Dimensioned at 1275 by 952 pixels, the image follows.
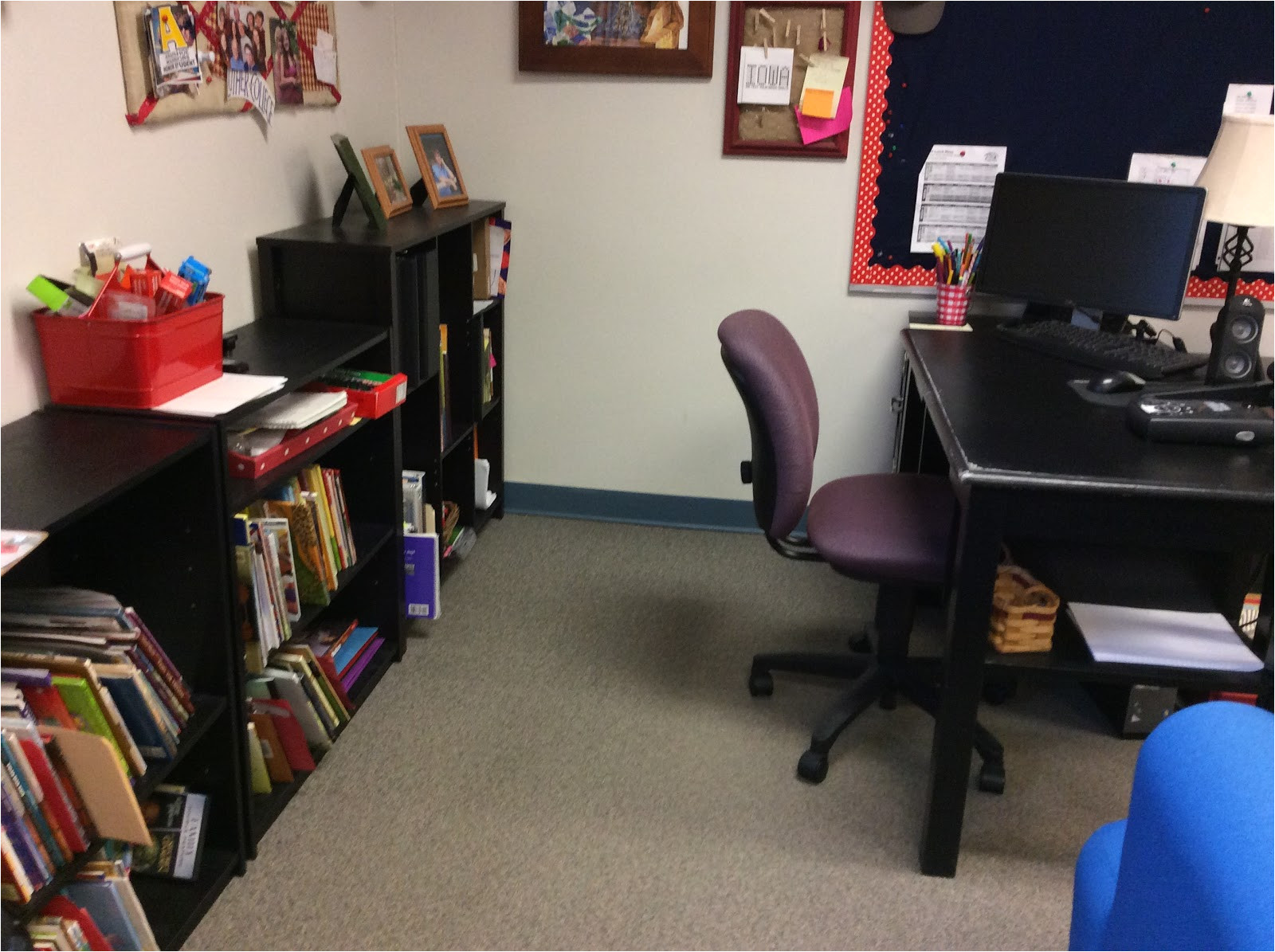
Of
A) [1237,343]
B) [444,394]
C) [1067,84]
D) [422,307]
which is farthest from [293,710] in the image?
[1067,84]

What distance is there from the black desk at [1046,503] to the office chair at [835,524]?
0.86ft

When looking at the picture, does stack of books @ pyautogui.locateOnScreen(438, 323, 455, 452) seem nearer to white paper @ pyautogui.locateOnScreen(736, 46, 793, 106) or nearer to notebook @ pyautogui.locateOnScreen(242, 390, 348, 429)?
notebook @ pyautogui.locateOnScreen(242, 390, 348, 429)

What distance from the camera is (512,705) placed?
2.38m

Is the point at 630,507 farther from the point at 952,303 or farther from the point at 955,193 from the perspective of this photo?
the point at 955,193

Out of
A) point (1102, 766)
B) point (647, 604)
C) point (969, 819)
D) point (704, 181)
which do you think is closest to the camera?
point (969, 819)

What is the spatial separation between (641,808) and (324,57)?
6.42 ft

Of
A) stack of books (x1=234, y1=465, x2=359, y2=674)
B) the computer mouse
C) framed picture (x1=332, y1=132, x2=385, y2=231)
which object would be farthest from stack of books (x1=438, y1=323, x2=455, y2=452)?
the computer mouse

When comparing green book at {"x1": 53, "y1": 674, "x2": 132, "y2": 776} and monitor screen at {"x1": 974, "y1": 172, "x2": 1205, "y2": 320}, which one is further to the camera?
monitor screen at {"x1": 974, "y1": 172, "x2": 1205, "y2": 320}

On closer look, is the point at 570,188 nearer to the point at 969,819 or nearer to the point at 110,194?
the point at 110,194

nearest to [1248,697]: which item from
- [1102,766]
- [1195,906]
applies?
[1102,766]

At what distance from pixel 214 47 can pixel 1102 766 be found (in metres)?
2.37

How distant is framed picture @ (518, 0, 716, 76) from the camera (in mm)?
2939


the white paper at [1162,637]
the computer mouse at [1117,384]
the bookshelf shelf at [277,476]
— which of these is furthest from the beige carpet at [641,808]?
the computer mouse at [1117,384]

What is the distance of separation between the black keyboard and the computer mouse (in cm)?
16
